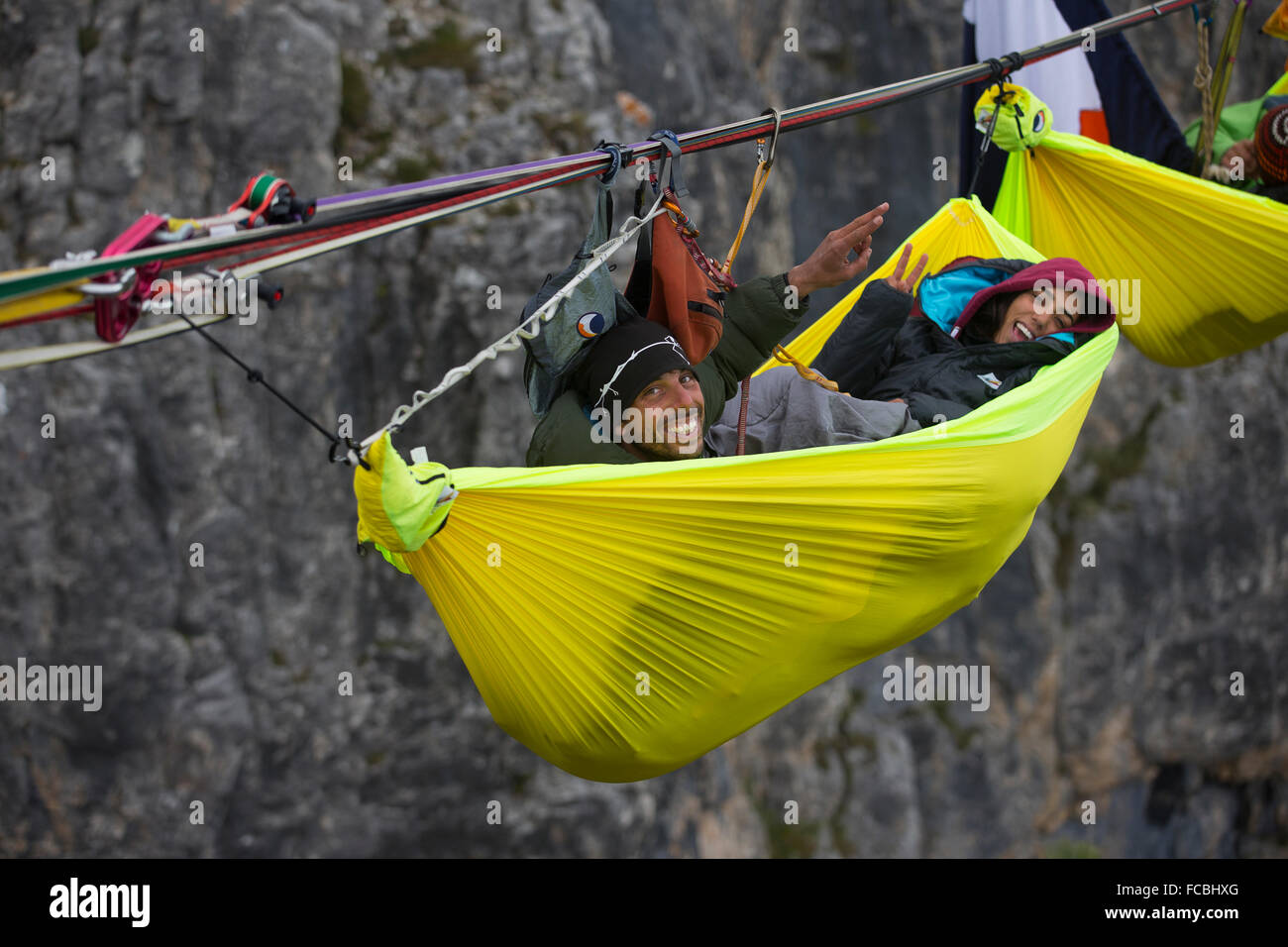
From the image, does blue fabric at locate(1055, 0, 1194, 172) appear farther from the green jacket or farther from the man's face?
the man's face

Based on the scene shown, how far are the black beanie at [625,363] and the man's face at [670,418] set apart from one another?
20 mm

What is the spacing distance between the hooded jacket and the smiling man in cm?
51

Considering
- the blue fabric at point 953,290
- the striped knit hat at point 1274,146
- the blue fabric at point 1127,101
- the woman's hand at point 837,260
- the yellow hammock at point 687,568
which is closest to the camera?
the yellow hammock at point 687,568

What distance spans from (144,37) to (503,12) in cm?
156

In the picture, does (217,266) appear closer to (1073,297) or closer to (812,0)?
(1073,297)

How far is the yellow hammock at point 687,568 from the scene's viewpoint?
6.73 ft

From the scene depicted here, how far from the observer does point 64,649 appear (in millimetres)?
5027

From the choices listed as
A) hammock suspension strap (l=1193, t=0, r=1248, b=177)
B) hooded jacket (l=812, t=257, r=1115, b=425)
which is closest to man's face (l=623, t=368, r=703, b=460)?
hooded jacket (l=812, t=257, r=1115, b=425)

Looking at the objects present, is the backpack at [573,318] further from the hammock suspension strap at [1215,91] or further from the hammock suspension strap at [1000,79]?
the hammock suspension strap at [1215,91]

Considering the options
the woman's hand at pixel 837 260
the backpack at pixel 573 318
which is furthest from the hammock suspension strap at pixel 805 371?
the backpack at pixel 573 318

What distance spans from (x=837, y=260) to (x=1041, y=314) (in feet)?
2.73

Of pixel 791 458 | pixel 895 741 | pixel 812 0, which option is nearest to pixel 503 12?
pixel 812 0

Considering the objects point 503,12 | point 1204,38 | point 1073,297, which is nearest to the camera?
point 1073,297

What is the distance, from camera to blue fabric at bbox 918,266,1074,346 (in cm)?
323
